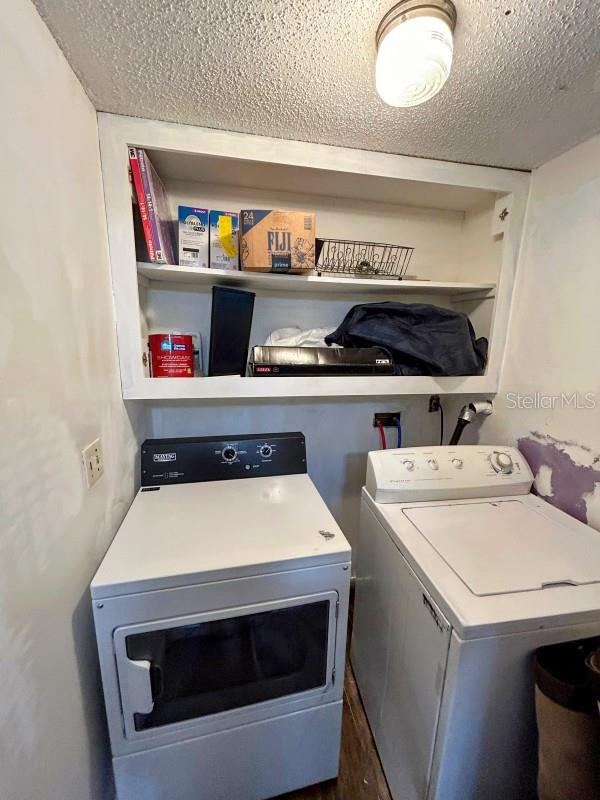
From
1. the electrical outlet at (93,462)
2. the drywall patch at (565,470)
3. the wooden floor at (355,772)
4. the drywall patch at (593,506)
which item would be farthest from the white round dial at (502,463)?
the electrical outlet at (93,462)

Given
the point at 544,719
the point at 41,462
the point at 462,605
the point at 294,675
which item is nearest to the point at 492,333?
the point at 462,605

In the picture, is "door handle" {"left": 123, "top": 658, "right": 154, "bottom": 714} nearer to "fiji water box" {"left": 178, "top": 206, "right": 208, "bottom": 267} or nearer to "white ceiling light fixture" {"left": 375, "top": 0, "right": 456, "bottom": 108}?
"fiji water box" {"left": 178, "top": 206, "right": 208, "bottom": 267}

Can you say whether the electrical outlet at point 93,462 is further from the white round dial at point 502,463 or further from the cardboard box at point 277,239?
the white round dial at point 502,463

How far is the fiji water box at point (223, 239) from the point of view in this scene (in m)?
1.23

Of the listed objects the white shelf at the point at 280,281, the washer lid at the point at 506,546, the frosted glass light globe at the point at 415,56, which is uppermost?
the frosted glass light globe at the point at 415,56

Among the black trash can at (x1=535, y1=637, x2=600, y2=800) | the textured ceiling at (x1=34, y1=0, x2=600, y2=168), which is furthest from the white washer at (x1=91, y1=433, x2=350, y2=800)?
the textured ceiling at (x1=34, y1=0, x2=600, y2=168)

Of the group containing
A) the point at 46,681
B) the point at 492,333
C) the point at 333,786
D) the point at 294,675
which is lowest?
the point at 333,786

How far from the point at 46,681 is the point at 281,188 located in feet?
5.82

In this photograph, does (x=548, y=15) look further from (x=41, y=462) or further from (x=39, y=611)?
(x=39, y=611)

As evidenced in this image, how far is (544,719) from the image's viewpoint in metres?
0.76

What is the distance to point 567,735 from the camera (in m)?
0.73

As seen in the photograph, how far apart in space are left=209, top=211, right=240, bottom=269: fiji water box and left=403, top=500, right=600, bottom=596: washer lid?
117 centimetres

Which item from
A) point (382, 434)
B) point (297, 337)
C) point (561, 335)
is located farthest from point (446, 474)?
point (297, 337)

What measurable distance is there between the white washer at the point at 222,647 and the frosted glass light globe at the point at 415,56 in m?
1.18
